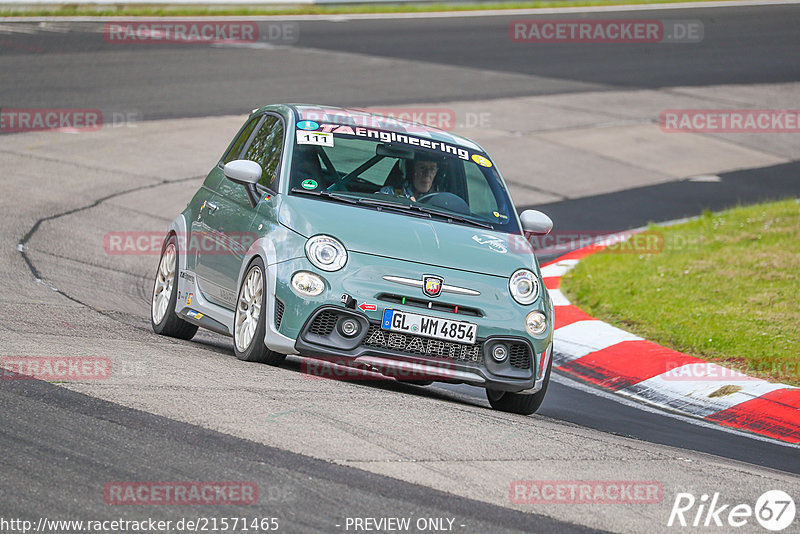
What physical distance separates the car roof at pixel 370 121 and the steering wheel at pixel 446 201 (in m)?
0.54

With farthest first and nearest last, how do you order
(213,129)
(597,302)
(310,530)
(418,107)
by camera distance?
(418,107), (213,129), (597,302), (310,530)

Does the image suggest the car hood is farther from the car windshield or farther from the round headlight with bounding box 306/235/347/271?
the car windshield

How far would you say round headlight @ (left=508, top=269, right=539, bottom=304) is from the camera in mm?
7238

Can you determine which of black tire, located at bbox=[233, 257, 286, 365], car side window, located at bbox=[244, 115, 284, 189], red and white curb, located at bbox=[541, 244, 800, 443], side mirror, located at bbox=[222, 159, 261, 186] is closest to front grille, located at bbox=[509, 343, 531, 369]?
black tire, located at bbox=[233, 257, 286, 365]

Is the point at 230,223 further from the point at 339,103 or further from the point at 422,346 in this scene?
the point at 339,103

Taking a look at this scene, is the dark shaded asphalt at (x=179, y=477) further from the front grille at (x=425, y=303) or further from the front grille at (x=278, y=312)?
the front grille at (x=425, y=303)

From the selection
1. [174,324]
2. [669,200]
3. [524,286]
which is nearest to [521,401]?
[524,286]

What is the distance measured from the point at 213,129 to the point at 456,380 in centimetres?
1167

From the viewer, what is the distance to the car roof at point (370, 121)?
8320mm

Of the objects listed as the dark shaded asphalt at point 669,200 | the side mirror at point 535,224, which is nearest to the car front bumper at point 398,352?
the side mirror at point 535,224

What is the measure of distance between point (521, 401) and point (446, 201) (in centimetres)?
147

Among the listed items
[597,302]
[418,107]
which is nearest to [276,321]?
[597,302]

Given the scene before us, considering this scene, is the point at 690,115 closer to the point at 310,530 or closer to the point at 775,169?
the point at 775,169

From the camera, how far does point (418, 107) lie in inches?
790
